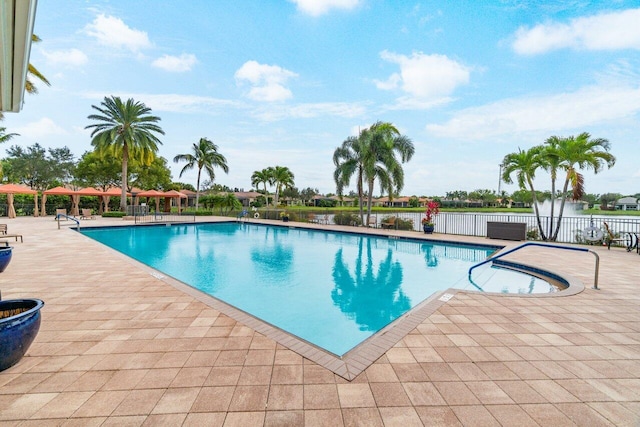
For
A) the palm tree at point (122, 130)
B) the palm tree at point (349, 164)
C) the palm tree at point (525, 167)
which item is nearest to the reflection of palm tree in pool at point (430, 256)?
the palm tree at point (525, 167)

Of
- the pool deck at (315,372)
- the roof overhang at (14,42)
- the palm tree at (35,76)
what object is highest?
the palm tree at (35,76)

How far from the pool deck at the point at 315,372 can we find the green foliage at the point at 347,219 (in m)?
13.7

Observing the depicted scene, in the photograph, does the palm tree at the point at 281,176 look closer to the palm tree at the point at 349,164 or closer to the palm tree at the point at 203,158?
the palm tree at the point at 203,158

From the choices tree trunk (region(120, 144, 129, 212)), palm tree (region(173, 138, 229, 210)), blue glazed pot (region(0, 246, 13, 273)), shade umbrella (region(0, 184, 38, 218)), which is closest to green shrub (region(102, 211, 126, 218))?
tree trunk (region(120, 144, 129, 212))

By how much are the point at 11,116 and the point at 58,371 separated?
15320mm

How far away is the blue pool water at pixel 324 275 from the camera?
5.26 m

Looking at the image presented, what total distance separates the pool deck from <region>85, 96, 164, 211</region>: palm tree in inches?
904

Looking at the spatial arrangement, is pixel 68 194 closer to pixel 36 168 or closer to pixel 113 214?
pixel 113 214

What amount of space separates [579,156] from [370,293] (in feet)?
32.5

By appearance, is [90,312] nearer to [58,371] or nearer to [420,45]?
[58,371]

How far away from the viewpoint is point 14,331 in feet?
7.77

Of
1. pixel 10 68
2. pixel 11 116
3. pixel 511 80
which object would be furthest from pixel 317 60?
pixel 10 68

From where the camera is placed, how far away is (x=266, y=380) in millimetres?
2410

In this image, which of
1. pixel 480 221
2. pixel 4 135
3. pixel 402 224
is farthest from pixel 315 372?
pixel 4 135
